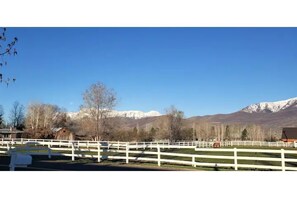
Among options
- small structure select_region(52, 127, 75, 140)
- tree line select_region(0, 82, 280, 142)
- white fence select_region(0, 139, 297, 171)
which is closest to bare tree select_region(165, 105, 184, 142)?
tree line select_region(0, 82, 280, 142)

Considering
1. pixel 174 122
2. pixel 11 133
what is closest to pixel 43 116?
pixel 11 133

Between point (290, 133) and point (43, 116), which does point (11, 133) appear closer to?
point (43, 116)

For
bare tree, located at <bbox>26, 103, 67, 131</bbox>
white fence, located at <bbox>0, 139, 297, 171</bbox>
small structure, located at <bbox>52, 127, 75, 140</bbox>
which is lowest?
white fence, located at <bbox>0, 139, 297, 171</bbox>

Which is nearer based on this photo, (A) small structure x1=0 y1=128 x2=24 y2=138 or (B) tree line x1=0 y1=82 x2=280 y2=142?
(B) tree line x1=0 y1=82 x2=280 y2=142

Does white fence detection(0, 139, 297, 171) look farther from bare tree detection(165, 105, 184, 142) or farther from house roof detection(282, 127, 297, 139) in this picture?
house roof detection(282, 127, 297, 139)

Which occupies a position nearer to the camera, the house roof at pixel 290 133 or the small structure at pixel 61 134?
the small structure at pixel 61 134

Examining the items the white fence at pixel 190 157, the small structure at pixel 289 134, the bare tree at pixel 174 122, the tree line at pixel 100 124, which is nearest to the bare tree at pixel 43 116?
the tree line at pixel 100 124

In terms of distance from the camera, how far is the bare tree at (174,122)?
62156 mm

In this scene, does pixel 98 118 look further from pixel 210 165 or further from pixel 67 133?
pixel 210 165

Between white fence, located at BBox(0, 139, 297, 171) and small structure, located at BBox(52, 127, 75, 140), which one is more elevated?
small structure, located at BBox(52, 127, 75, 140)

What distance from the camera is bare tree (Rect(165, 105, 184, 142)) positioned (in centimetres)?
6216

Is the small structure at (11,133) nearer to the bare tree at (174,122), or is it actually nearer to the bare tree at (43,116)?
the bare tree at (43,116)

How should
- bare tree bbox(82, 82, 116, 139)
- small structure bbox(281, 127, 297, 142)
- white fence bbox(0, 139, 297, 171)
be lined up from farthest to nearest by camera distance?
small structure bbox(281, 127, 297, 142)
bare tree bbox(82, 82, 116, 139)
white fence bbox(0, 139, 297, 171)

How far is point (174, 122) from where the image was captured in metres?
63.7
